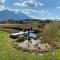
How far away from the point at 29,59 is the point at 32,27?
263cm

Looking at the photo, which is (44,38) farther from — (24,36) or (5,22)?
(5,22)

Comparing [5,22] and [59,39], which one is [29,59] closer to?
[5,22]

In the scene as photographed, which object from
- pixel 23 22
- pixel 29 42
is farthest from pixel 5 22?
pixel 29 42

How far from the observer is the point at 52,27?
1107 cm

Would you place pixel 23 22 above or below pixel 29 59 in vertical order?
above

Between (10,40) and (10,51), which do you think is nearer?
(10,51)

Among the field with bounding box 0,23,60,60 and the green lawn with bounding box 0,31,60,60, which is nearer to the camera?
the green lawn with bounding box 0,31,60,60

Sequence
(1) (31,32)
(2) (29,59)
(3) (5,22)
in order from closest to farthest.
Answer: (2) (29,59)
(3) (5,22)
(1) (31,32)

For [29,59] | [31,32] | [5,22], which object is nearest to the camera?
[29,59]

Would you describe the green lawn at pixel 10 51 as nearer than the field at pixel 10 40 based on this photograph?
Yes

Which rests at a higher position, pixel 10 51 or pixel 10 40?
pixel 10 40

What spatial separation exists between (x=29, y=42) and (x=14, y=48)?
100 centimetres

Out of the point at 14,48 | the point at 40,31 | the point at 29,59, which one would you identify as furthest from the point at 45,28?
the point at 29,59

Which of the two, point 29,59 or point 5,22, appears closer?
point 29,59
